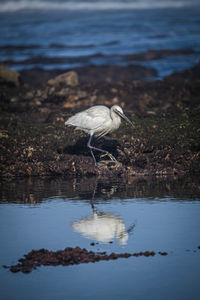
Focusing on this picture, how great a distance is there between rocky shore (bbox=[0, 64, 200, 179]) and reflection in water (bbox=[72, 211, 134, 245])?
3.76 meters

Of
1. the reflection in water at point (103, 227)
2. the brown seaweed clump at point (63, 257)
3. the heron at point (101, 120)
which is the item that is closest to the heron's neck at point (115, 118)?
the heron at point (101, 120)

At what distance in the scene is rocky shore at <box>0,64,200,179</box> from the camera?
39.7 feet

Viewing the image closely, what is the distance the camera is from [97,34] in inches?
2746

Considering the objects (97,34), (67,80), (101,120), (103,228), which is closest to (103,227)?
(103,228)

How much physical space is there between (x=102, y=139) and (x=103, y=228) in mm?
6702

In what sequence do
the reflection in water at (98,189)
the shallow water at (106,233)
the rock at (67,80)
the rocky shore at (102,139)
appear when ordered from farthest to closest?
the rock at (67,80) < the rocky shore at (102,139) < the reflection in water at (98,189) < the shallow water at (106,233)

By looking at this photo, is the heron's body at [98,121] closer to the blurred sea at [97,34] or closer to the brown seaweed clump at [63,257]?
the brown seaweed clump at [63,257]

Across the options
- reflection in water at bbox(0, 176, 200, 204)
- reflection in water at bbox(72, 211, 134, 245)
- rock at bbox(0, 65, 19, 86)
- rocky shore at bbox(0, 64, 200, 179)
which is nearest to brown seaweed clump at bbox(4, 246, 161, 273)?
reflection in water at bbox(72, 211, 134, 245)

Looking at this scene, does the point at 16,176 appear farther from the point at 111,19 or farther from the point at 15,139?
the point at 111,19

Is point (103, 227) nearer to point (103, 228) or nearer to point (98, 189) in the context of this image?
point (103, 228)

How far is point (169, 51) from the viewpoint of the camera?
51719mm

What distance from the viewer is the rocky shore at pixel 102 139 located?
12.1 m

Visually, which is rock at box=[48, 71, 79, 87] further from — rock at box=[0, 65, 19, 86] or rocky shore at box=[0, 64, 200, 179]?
rock at box=[0, 65, 19, 86]

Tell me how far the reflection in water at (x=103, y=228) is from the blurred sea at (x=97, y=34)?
31698 mm
